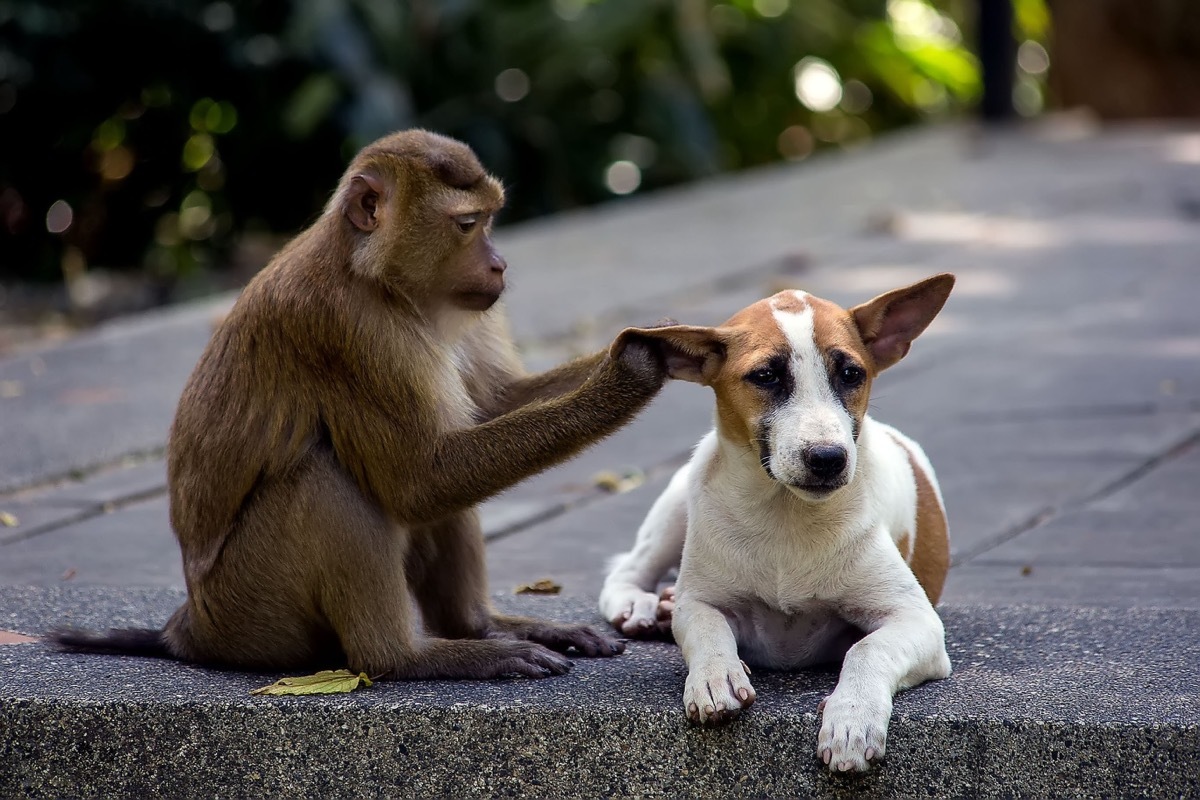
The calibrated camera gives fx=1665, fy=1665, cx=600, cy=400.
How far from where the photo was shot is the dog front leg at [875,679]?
299cm

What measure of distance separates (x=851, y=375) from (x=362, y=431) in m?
1.01

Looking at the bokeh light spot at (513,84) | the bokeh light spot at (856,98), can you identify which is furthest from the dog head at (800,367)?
the bokeh light spot at (856,98)

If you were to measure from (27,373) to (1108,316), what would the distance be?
16.0 feet

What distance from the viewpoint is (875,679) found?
10.1 feet

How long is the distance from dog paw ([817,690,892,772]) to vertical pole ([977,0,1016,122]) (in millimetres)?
11753

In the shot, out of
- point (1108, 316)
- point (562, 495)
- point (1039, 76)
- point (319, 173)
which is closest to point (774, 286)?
point (1108, 316)

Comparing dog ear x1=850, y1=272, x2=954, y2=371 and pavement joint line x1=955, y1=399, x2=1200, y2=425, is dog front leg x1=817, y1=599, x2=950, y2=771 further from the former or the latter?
pavement joint line x1=955, y1=399, x2=1200, y2=425

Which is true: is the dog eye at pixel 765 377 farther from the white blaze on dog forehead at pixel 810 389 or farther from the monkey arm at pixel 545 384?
the monkey arm at pixel 545 384

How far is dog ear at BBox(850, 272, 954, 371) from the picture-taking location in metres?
3.33

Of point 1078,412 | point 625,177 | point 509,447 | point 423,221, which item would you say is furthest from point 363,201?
point 625,177

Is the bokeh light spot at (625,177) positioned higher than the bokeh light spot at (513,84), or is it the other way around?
the bokeh light spot at (513,84)

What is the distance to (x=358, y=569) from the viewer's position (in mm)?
3398

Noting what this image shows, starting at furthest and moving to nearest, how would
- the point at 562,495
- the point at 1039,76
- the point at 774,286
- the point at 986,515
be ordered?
the point at 1039,76 → the point at 774,286 → the point at 562,495 → the point at 986,515

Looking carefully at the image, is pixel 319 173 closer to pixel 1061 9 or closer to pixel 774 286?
pixel 774 286
